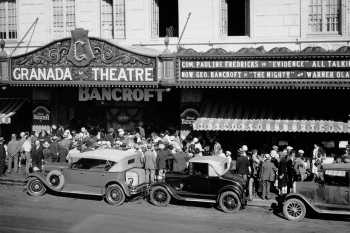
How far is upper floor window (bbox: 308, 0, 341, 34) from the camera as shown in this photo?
21766 millimetres

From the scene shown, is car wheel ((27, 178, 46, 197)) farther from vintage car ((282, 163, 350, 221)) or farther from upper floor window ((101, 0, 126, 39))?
upper floor window ((101, 0, 126, 39))

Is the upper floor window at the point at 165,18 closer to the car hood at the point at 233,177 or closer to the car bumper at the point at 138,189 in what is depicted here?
the car bumper at the point at 138,189

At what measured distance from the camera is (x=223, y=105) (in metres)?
21.9

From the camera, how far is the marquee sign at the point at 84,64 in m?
21.1

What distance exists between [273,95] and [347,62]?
379cm

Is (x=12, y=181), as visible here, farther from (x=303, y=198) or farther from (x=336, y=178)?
(x=336, y=178)

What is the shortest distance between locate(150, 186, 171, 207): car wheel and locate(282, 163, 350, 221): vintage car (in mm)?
3979

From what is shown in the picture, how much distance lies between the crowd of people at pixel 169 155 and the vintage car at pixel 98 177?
1.14 meters

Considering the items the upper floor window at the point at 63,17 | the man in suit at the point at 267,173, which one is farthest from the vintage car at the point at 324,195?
the upper floor window at the point at 63,17

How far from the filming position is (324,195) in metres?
14.4

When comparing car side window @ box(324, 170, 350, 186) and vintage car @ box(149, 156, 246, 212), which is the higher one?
car side window @ box(324, 170, 350, 186)

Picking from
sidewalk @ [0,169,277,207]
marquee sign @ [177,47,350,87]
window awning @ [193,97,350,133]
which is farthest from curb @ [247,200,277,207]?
marquee sign @ [177,47,350,87]

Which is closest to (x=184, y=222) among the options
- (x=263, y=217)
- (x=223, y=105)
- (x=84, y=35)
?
(x=263, y=217)

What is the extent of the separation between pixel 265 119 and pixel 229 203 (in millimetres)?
6231
